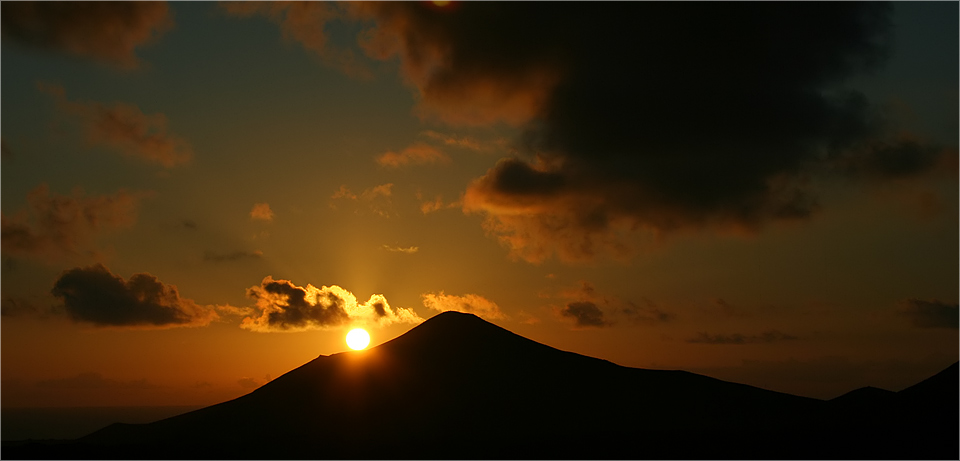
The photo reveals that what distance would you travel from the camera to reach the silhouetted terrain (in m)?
76.1

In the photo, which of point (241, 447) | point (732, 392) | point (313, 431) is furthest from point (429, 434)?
point (732, 392)

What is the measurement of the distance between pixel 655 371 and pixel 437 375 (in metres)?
31.7

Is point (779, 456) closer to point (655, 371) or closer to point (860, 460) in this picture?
point (860, 460)

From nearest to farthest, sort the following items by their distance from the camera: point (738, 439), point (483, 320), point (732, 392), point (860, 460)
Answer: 1. point (860, 460)
2. point (738, 439)
3. point (732, 392)
4. point (483, 320)

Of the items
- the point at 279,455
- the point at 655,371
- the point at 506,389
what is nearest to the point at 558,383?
the point at 506,389

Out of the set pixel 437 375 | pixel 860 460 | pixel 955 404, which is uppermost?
pixel 437 375

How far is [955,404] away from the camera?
261 ft

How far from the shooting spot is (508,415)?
98312mm

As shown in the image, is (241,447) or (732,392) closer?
(241,447)

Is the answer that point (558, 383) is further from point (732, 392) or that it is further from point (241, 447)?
point (241, 447)

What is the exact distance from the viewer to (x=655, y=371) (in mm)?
111812

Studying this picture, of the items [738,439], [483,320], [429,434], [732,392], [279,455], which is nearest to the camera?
[738,439]

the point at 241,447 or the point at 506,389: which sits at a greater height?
the point at 506,389

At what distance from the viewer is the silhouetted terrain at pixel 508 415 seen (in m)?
76.1
